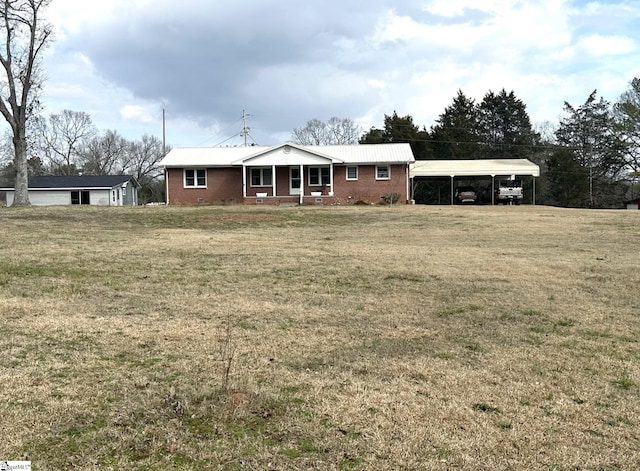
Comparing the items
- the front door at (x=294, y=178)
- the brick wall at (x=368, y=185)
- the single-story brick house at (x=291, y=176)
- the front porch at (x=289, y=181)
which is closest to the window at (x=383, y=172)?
the single-story brick house at (x=291, y=176)

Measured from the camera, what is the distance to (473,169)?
36250mm

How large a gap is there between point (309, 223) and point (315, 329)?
1469 centimetres

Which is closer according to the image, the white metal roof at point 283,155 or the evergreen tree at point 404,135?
the white metal roof at point 283,155

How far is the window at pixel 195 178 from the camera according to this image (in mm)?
33656

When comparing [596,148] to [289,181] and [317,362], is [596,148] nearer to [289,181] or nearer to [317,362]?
[289,181]

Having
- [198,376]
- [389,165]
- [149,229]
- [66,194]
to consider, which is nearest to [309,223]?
[149,229]

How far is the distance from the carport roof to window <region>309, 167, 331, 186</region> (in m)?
5.67

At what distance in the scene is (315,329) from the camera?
6125mm

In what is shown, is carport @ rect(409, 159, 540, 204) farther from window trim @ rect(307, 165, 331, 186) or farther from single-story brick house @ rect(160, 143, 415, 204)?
window trim @ rect(307, 165, 331, 186)

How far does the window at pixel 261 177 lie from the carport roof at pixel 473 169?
356 inches

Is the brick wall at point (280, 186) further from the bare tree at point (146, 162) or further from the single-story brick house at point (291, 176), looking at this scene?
the bare tree at point (146, 162)

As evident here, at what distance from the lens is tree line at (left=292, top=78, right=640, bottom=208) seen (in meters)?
51.1

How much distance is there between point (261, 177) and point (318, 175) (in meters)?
3.48

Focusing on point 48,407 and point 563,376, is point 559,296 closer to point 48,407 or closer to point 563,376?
point 563,376
